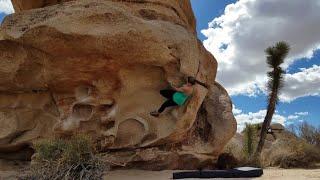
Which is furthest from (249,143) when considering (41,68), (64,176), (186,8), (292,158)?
(64,176)

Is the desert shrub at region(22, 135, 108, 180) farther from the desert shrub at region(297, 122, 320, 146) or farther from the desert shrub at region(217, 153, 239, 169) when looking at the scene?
the desert shrub at region(297, 122, 320, 146)

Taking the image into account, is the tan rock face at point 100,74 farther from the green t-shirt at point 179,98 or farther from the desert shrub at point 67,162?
the desert shrub at point 67,162

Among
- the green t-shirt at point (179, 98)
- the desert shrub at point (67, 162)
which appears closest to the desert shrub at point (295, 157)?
the green t-shirt at point (179, 98)

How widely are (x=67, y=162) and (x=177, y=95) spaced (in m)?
2.83

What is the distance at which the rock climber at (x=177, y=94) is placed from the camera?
8.65 m

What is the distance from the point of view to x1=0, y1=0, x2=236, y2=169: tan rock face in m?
7.96

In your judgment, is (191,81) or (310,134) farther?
(310,134)

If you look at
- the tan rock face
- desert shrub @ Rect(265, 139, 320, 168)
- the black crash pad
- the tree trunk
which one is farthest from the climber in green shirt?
the tree trunk

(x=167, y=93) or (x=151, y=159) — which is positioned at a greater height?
(x=167, y=93)

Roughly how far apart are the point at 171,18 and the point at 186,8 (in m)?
1.76

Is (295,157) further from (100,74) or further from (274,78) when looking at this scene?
(100,74)

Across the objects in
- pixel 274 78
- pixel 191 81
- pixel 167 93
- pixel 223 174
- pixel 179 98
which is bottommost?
pixel 223 174

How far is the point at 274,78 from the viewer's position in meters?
17.2

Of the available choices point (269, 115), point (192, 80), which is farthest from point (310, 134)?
point (192, 80)
